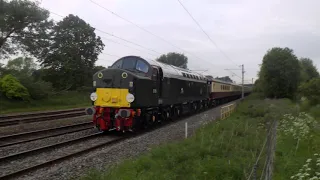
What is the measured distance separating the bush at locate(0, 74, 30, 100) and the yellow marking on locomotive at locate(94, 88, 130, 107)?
16.8 m

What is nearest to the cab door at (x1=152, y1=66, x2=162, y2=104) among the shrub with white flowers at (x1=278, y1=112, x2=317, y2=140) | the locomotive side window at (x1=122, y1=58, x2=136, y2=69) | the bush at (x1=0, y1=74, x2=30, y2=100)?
the locomotive side window at (x1=122, y1=58, x2=136, y2=69)

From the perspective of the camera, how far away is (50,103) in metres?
31.2

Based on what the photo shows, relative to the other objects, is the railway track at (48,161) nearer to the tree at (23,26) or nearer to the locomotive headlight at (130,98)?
the locomotive headlight at (130,98)

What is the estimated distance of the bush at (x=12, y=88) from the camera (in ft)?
89.4

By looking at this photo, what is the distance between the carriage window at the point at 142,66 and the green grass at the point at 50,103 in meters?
14.3

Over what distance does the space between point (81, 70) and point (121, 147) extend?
32.4 m

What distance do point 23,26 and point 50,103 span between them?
8.90 meters

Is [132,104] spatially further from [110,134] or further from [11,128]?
[11,128]

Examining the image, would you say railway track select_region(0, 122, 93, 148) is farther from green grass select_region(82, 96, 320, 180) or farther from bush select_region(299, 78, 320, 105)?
bush select_region(299, 78, 320, 105)

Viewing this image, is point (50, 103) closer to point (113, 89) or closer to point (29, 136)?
point (29, 136)

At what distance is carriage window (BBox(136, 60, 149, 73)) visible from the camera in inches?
586

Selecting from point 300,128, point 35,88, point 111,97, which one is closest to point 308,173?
point 300,128

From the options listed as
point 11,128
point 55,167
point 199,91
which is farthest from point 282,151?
point 199,91

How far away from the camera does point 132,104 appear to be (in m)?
13.2
